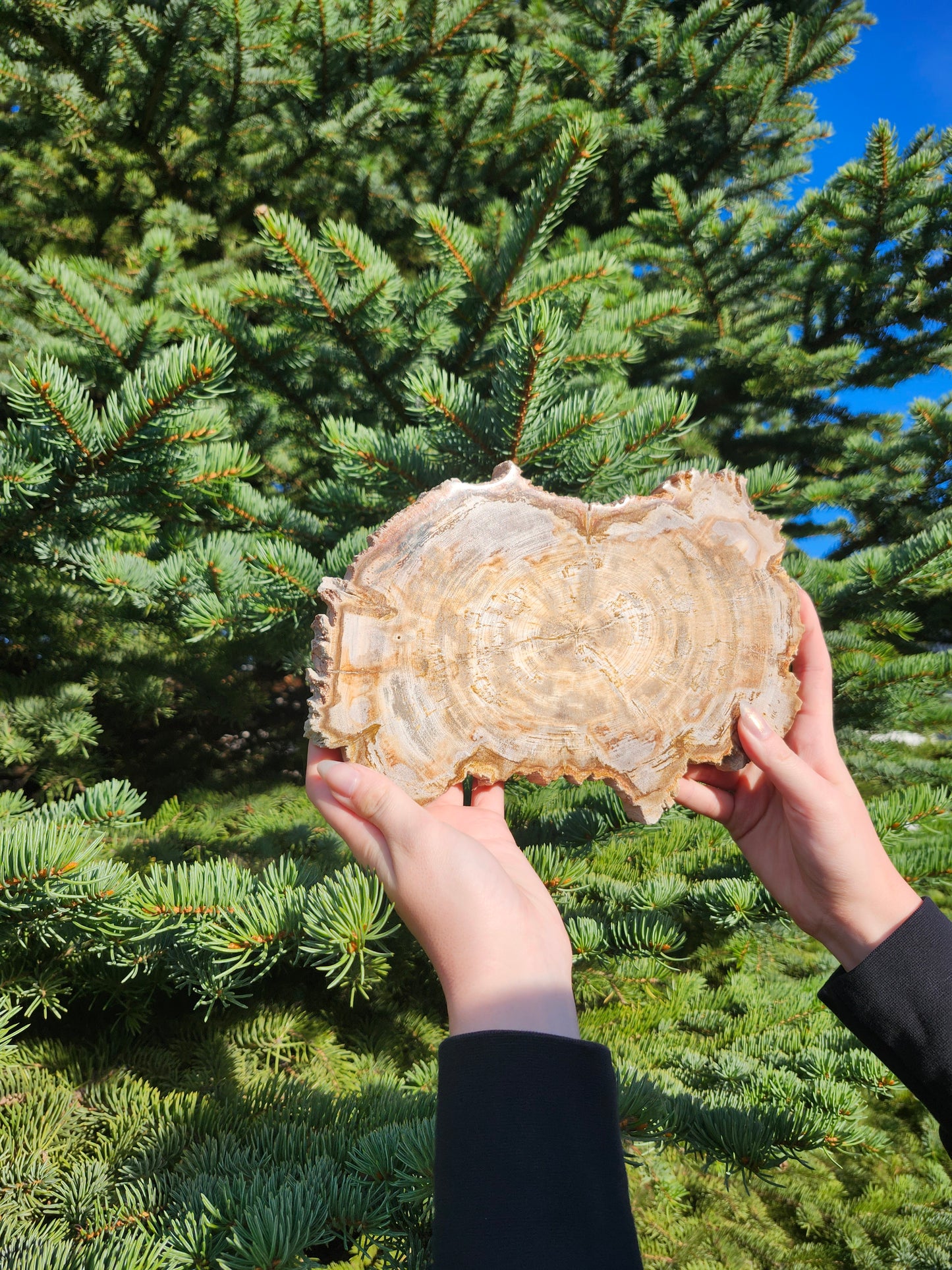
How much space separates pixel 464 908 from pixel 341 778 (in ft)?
0.87

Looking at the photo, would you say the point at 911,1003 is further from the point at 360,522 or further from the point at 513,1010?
the point at 360,522

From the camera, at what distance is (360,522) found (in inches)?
74.8

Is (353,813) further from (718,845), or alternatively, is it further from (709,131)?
(709,131)

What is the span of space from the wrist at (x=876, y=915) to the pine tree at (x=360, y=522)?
283 millimetres

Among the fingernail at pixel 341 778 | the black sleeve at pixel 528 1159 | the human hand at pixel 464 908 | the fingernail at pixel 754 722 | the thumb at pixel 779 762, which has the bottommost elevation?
the black sleeve at pixel 528 1159

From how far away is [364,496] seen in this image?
1746mm

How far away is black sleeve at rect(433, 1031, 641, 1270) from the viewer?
68 centimetres

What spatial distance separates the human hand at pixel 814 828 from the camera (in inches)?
46.4

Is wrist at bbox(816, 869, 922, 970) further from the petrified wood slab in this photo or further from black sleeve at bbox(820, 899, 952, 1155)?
the petrified wood slab

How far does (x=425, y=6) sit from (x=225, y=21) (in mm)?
754

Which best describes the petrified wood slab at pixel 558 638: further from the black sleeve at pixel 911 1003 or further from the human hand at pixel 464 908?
the black sleeve at pixel 911 1003

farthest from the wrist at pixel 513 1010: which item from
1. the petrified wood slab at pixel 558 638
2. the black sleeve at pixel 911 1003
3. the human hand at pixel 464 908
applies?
the black sleeve at pixel 911 1003

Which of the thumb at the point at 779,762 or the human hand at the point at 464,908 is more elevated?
the thumb at the point at 779,762

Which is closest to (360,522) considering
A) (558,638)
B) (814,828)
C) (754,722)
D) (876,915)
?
(558,638)
